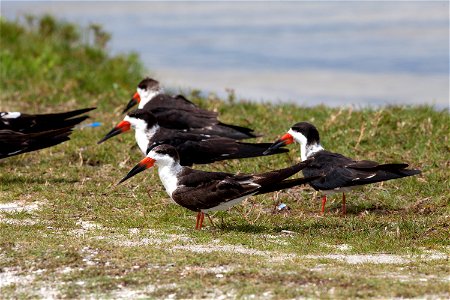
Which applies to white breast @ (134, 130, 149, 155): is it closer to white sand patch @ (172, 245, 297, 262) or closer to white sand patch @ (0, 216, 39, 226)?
white sand patch @ (0, 216, 39, 226)

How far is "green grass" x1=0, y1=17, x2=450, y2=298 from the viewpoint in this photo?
5.31 m

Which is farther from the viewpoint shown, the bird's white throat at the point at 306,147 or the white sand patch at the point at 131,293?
the bird's white throat at the point at 306,147

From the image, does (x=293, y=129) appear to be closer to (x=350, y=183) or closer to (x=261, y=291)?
(x=350, y=183)

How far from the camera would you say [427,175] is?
8.73 metres

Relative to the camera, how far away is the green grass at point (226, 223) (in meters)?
5.31

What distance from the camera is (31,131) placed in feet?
31.0

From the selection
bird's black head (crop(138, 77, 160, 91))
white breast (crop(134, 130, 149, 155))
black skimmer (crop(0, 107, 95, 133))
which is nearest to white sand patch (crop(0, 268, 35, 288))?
white breast (crop(134, 130, 149, 155))

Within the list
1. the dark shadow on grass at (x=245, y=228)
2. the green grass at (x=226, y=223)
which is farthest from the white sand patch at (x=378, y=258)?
the dark shadow on grass at (x=245, y=228)

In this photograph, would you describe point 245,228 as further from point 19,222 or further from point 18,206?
point 18,206

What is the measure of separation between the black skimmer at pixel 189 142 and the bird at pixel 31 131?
566 millimetres

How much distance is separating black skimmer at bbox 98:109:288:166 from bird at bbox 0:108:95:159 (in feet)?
1.86

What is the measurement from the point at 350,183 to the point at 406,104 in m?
4.38

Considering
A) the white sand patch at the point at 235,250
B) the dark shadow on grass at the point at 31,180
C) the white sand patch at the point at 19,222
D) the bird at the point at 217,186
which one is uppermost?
the bird at the point at 217,186

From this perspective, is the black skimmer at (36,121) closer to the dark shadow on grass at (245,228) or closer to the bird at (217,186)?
the bird at (217,186)
